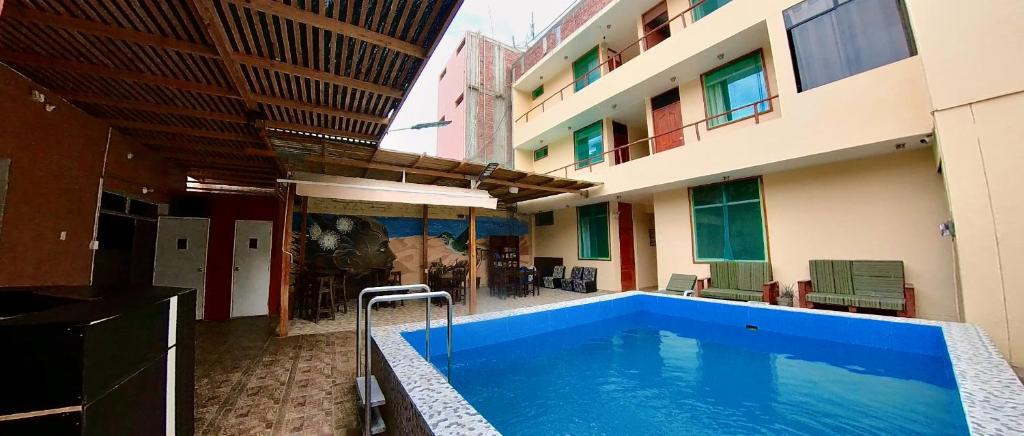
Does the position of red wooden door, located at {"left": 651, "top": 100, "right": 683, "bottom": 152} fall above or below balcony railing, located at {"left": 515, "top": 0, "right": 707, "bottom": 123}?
below

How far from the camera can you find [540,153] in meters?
13.3

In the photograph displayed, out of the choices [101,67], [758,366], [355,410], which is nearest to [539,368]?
[355,410]

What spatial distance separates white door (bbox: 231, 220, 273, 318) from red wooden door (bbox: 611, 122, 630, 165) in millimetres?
9358

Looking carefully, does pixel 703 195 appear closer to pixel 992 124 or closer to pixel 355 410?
pixel 992 124

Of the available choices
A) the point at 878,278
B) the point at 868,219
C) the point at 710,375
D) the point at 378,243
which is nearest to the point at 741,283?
the point at 878,278

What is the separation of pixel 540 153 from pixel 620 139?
10.9 ft

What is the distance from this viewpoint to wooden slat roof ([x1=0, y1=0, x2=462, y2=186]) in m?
2.62

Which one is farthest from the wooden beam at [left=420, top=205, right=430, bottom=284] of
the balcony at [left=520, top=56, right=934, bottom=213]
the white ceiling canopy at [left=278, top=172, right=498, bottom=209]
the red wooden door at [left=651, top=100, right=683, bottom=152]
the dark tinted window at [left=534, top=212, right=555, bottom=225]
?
the red wooden door at [left=651, top=100, right=683, bottom=152]

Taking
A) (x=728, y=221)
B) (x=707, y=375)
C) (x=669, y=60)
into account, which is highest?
(x=669, y=60)

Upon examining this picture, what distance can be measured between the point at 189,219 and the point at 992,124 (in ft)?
40.3

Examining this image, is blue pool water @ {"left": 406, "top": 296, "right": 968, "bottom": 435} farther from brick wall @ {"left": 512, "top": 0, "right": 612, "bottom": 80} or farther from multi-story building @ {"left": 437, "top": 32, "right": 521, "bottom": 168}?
multi-story building @ {"left": 437, "top": 32, "right": 521, "bottom": 168}

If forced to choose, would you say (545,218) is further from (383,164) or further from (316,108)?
(316,108)

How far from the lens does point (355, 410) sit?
296 centimetres

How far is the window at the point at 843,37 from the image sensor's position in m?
5.34
